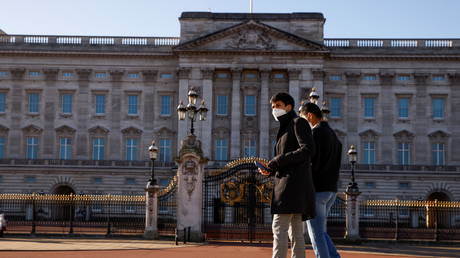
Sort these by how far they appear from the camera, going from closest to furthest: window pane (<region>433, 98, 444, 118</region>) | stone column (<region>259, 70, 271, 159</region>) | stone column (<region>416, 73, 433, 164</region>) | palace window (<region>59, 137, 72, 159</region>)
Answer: stone column (<region>259, 70, 271, 159</region>), stone column (<region>416, 73, 433, 164</region>), window pane (<region>433, 98, 444, 118</region>), palace window (<region>59, 137, 72, 159</region>)

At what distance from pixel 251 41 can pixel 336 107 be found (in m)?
9.69

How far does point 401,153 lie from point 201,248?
1455 inches

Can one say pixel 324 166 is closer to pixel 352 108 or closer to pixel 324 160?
pixel 324 160

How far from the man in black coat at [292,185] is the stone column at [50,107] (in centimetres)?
4883

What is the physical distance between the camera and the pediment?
52.8 metres

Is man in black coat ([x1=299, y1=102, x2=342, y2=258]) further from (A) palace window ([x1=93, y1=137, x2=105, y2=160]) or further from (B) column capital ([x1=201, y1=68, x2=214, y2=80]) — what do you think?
(A) palace window ([x1=93, y1=137, x2=105, y2=160])

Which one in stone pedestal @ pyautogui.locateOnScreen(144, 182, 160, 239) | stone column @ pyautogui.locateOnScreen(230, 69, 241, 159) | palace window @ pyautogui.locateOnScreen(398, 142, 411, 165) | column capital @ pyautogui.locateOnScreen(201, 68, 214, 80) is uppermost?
column capital @ pyautogui.locateOnScreen(201, 68, 214, 80)

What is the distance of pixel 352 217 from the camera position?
2591cm

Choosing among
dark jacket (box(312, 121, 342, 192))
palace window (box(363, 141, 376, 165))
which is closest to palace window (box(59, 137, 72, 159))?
palace window (box(363, 141, 376, 165))

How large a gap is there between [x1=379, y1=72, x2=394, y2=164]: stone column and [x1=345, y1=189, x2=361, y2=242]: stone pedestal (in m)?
28.9

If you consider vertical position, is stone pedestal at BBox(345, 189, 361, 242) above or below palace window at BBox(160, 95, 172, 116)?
below

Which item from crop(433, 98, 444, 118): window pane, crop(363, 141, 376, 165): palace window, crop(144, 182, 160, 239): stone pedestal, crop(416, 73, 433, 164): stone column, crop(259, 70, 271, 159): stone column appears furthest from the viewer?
crop(433, 98, 444, 118): window pane

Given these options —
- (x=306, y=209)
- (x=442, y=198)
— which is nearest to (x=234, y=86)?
(x=442, y=198)

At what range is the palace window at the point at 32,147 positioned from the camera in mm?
54469
